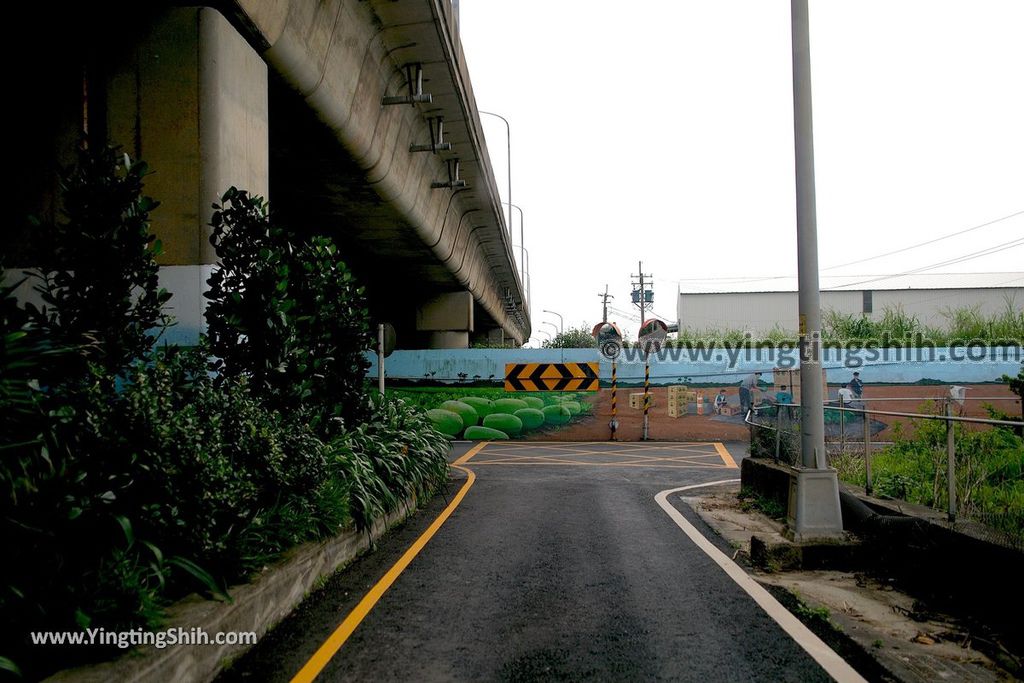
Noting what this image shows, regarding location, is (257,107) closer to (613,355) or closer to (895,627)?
Answer: (895,627)

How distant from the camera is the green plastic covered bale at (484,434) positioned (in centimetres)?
2175

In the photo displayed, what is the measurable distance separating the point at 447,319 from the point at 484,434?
5.48 m

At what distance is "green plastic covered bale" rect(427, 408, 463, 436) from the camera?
70.9ft

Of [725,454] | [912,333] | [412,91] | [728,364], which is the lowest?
[725,454]

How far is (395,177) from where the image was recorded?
45.0 feet

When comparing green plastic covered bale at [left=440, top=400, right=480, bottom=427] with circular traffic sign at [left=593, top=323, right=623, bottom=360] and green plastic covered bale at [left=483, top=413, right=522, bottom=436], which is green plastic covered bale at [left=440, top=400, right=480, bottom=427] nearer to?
green plastic covered bale at [left=483, top=413, right=522, bottom=436]

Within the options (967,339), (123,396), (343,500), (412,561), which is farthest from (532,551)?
(967,339)

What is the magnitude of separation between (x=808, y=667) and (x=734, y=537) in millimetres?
3847

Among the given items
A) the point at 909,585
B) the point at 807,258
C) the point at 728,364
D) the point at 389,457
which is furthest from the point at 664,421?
the point at 909,585

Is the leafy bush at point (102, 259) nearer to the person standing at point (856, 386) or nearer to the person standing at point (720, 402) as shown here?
the person standing at point (720, 402)

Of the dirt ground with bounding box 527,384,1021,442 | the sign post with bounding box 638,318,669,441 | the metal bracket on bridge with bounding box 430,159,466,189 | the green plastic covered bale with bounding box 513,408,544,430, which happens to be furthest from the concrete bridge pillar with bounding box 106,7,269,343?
the sign post with bounding box 638,318,669,441

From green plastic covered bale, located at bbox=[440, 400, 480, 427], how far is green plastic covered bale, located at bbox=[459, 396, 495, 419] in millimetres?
82

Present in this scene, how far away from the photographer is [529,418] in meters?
21.8

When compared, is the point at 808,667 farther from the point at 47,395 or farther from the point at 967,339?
the point at 967,339
